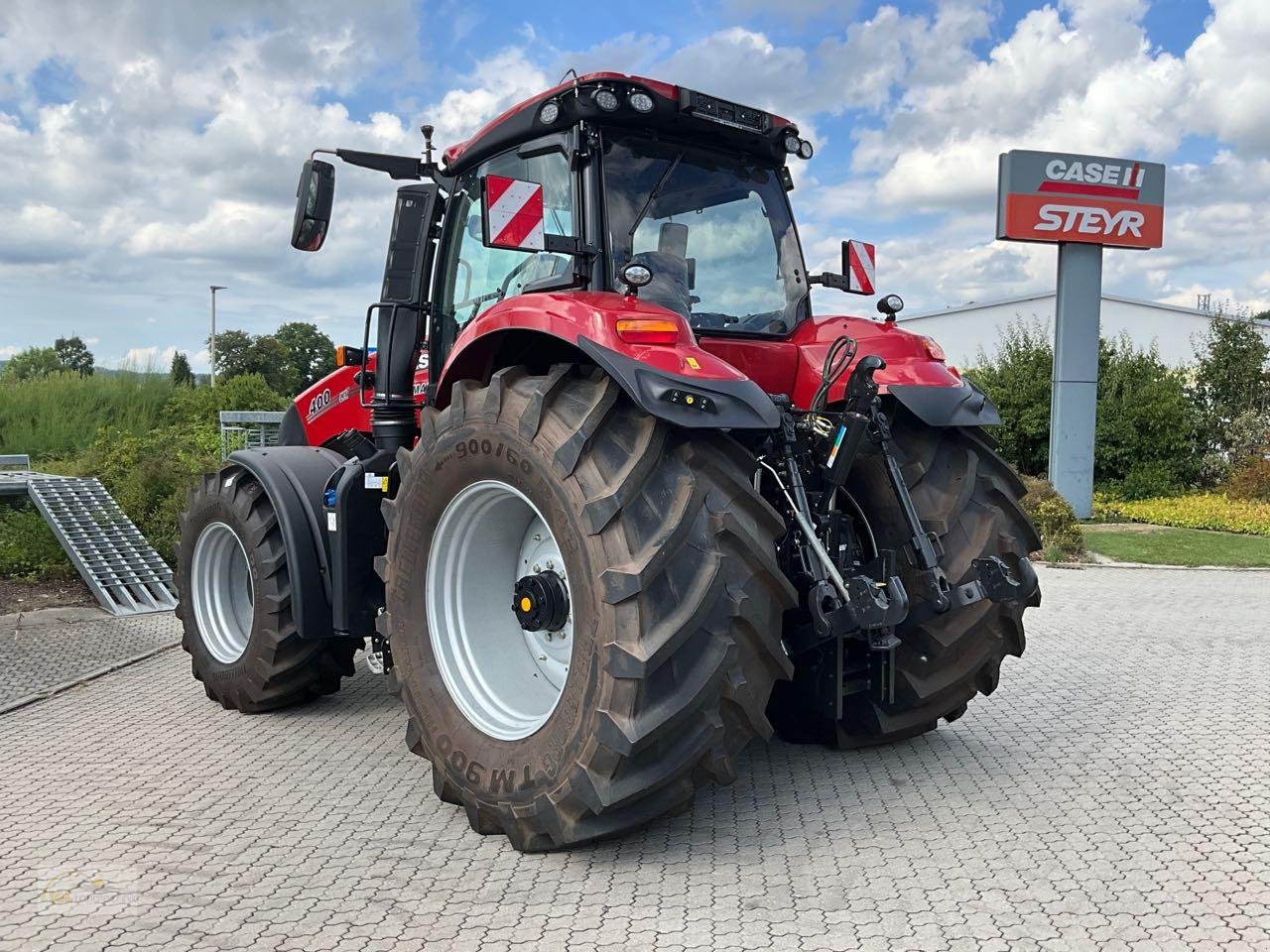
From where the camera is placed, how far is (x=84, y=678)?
5.95 m

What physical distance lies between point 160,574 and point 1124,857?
7.72 m

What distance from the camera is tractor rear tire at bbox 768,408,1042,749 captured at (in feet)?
13.0

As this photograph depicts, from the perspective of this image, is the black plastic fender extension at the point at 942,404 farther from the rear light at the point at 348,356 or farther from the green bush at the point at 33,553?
the green bush at the point at 33,553

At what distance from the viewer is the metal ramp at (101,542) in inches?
323

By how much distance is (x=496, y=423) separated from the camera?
3.45 meters

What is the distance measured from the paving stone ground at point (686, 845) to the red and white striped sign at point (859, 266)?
6.70 ft

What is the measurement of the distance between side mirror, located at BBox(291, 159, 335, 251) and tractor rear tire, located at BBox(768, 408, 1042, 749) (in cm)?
248

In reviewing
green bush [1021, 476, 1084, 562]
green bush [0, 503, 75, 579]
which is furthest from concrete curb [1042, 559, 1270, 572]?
green bush [0, 503, 75, 579]

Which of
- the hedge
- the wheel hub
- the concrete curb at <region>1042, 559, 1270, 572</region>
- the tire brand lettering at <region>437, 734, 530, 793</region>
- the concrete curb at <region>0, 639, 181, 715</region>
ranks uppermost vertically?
the wheel hub

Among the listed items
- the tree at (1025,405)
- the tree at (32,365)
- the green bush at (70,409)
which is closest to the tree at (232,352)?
the tree at (32,365)

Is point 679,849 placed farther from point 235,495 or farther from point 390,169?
point 390,169

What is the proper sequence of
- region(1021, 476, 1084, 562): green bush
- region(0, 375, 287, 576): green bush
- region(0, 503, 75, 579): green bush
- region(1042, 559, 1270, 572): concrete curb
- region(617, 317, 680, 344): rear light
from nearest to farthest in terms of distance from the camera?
region(617, 317, 680, 344): rear light → region(0, 503, 75, 579): green bush → region(0, 375, 287, 576): green bush → region(1042, 559, 1270, 572): concrete curb → region(1021, 476, 1084, 562): green bush

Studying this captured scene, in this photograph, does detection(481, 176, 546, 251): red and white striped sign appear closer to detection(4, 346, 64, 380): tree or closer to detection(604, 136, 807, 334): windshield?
detection(604, 136, 807, 334): windshield

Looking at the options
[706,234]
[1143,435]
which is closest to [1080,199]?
[1143,435]
